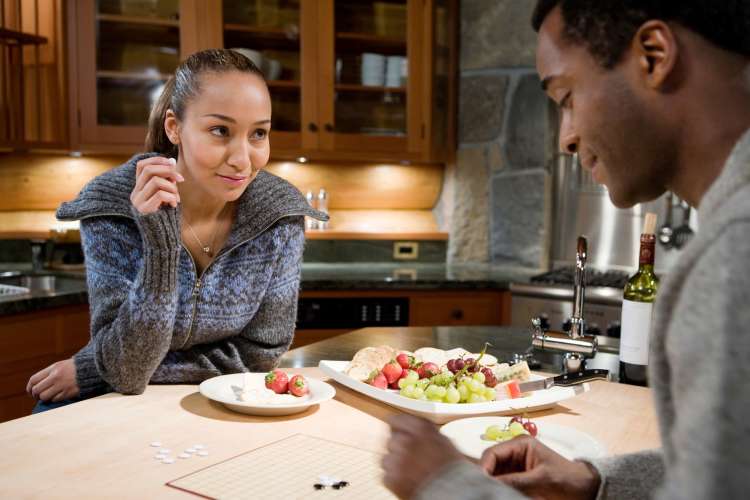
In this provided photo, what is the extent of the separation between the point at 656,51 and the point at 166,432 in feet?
3.17

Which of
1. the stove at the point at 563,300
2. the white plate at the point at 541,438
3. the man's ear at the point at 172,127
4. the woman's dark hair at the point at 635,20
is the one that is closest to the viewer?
the woman's dark hair at the point at 635,20

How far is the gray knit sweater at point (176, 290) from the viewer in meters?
1.56

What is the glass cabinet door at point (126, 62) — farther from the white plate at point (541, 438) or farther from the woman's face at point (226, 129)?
the white plate at point (541, 438)

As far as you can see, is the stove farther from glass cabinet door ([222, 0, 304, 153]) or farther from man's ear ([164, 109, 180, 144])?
man's ear ([164, 109, 180, 144])

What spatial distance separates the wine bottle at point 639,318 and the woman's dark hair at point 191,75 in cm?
98

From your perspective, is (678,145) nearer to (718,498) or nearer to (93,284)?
(718,498)

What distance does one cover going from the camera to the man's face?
2.33 ft

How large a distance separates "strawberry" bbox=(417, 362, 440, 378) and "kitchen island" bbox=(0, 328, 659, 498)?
0.11 meters

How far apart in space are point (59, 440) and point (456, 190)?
10.4ft

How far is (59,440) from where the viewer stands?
1.19m

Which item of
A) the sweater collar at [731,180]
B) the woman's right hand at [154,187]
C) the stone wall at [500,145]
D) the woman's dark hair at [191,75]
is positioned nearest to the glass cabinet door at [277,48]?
the stone wall at [500,145]

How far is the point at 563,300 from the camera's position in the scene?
328 centimetres

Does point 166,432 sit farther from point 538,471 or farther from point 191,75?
point 191,75

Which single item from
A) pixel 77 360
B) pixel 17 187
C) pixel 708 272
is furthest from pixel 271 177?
pixel 17 187
